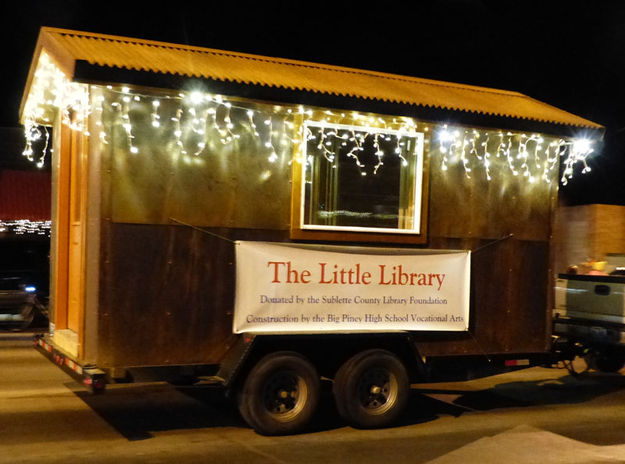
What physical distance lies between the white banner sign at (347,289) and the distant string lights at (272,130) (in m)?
0.99

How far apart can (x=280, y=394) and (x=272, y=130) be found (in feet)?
8.52

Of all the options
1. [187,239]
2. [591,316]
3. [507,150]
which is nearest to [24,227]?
[187,239]

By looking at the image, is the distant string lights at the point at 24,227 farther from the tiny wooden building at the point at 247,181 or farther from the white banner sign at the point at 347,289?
the white banner sign at the point at 347,289

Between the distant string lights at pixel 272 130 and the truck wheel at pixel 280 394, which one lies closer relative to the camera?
the distant string lights at pixel 272 130

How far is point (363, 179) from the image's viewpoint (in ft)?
26.1

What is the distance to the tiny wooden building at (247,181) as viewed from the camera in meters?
6.59

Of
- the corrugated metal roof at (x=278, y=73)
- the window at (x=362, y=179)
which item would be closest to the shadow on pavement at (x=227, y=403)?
the window at (x=362, y=179)

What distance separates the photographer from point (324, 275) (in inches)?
289

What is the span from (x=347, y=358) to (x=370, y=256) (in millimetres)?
1071

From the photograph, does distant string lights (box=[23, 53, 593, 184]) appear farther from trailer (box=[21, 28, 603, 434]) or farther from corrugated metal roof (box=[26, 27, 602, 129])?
corrugated metal roof (box=[26, 27, 602, 129])

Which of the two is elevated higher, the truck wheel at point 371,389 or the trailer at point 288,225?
the trailer at point 288,225

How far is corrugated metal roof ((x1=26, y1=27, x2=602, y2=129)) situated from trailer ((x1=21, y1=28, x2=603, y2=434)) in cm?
4

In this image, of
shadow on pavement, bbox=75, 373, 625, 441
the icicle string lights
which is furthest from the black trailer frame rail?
the icicle string lights

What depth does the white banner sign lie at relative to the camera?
7070mm
